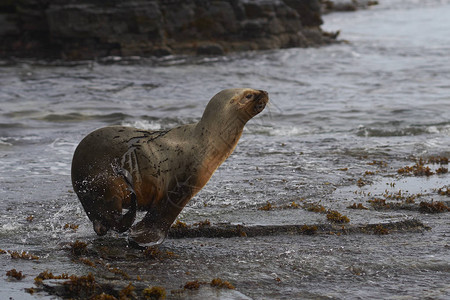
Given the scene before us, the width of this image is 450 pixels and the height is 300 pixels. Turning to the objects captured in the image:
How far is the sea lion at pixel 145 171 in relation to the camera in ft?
16.8

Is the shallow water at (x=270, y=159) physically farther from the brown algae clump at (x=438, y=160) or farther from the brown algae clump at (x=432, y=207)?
the brown algae clump at (x=438, y=160)

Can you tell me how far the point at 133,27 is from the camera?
22.8 m

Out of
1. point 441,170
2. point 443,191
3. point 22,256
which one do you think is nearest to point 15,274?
point 22,256

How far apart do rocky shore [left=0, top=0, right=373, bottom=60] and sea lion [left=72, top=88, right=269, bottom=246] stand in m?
17.7

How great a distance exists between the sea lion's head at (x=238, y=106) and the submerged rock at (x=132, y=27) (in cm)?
1770

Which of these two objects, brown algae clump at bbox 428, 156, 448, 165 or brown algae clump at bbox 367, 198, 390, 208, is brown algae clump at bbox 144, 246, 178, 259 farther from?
brown algae clump at bbox 428, 156, 448, 165

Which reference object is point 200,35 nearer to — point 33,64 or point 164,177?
point 33,64

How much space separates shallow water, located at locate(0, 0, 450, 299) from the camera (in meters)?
4.88

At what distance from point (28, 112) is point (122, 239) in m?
9.32

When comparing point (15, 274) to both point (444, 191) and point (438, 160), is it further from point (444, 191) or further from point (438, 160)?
point (438, 160)

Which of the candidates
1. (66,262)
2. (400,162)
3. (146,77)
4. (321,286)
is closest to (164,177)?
(66,262)

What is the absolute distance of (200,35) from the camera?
80.0 feet

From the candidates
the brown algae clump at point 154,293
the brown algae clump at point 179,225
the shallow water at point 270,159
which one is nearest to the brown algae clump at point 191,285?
the shallow water at point 270,159

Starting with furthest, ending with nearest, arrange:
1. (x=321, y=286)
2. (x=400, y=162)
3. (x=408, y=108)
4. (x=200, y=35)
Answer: (x=200, y=35) < (x=408, y=108) < (x=400, y=162) < (x=321, y=286)
